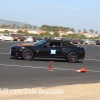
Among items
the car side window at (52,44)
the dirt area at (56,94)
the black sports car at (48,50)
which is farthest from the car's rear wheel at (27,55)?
the dirt area at (56,94)

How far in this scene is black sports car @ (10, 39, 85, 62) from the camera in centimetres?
2091

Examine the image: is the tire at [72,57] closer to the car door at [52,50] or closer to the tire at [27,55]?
the car door at [52,50]

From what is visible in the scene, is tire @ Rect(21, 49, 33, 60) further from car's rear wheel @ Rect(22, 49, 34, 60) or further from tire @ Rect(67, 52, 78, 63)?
tire @ Rect(67, 52, 78, 63)

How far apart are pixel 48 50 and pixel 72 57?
5.86 ft

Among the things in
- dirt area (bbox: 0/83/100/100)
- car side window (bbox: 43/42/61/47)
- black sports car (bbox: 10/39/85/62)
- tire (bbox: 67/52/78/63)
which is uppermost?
car side window (bbox: 43/42/61/47)

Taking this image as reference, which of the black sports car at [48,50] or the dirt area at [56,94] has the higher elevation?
the black sports car at [48,50]

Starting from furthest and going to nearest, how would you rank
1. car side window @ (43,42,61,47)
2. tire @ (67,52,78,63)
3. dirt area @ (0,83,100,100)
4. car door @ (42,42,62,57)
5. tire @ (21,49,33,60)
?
tire @ (67,52,78,63) → car side window @ (43,42,61,47) → car door @ (42,42,62,57) → tire @ (21,49,33,60) → dirt area @ (0,83,100,100)

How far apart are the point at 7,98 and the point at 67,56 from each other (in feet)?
44.8

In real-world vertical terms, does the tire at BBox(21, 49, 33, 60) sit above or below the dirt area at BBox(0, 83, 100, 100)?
above

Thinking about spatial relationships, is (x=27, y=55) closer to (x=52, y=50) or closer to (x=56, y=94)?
(x=52, y=50)

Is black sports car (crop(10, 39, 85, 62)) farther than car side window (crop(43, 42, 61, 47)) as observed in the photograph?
No

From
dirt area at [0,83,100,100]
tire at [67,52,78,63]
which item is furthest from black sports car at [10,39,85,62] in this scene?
dirt area at [0,83,100,100]

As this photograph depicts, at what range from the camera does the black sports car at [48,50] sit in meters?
20.9

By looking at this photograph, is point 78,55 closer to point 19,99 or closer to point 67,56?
point 67,56
